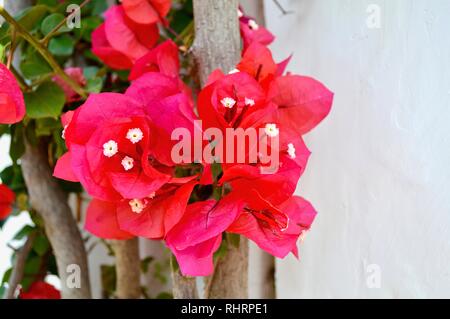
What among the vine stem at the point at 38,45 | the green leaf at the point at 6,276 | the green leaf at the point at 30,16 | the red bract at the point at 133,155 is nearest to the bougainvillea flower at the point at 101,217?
the red bract at the point at 133,155

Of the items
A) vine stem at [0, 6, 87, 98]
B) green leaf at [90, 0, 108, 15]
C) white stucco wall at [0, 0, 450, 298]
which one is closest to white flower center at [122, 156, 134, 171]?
vine stem at [0, 6, 87, 98]

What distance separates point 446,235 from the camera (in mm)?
611

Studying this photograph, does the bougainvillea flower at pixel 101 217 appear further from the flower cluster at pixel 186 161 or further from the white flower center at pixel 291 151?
the white flower center at pixel 291 151

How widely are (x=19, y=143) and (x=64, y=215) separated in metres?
0.16

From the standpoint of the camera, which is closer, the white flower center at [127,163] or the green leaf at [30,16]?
the white flower center at [127,163]

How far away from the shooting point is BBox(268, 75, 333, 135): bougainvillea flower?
672 mm

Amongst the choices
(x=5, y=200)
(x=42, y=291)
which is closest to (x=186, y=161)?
(x=5, y=200)

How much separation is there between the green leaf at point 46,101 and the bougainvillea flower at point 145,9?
147 mm

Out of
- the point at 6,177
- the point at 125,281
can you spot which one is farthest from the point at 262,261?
the point at 6,177

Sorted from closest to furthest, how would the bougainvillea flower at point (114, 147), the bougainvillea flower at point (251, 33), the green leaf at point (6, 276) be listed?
1. the bougainvillea flower at point (114, 147)
2. the bougainvillea flower at point (251, 33)
3. the green leaf at point (6, 276)

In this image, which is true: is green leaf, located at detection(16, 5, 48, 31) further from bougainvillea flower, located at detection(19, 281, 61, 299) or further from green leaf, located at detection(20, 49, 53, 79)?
bougainvillea flower, located at detection(19, 281, 61, 299)

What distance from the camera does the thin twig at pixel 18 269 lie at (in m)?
0.89

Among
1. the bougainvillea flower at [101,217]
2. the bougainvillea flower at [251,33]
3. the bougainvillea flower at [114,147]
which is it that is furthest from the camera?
the bougainvillea flower at [251,33]
